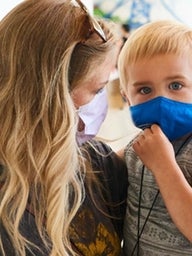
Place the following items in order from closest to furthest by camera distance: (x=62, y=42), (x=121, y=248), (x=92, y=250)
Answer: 1. (x=62, y=42)
2. (x=92, y=250)
3. (x=121, y=248)

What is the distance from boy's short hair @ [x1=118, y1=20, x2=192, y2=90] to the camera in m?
1.15

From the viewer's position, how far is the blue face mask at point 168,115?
43.5 inches

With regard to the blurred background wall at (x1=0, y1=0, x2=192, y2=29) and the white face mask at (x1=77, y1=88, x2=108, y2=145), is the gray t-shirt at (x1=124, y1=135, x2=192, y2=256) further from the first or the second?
the blurred background wall at (x1=0, y1=0, x2=192, y2=29)

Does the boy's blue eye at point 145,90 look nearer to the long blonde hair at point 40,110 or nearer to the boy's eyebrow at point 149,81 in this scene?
the boy's eyebrow at point 149,81

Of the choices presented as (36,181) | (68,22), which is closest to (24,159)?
(36,181)

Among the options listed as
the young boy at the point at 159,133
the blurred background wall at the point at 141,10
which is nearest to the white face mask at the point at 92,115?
the young boy at the point at 159,133

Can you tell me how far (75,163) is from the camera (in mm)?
1054

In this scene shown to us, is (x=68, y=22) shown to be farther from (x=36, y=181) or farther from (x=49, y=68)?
(x=36, y=181)

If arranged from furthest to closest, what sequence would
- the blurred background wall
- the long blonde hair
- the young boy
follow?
the blurred background wall
the young boy
the long blonde hair

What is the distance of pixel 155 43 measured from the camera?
1.16 m

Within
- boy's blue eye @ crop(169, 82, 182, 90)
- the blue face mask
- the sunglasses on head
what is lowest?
the blue face mask

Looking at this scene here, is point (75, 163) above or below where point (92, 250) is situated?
above

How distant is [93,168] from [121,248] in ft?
0.74

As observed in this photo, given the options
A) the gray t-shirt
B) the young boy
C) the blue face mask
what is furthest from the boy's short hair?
the gray t-shirt
